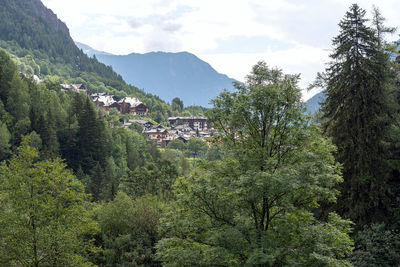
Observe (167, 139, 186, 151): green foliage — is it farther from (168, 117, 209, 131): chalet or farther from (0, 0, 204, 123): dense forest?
(0, 0, 204, 123): dense forest

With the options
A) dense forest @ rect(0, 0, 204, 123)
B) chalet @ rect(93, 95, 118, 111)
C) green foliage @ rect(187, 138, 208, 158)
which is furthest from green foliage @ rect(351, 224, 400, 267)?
dense forest @ rect(0, 0, 204, 123)

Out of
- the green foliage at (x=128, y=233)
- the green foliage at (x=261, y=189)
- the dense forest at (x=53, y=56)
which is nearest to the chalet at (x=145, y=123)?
the dense forest at (x=53, y=56)

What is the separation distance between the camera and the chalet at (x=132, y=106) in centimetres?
12188

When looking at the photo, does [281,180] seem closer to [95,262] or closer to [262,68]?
[262,68]

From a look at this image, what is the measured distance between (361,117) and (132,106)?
369ft

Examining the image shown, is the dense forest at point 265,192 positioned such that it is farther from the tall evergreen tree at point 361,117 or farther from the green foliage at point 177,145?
the green foliage at point 177,145

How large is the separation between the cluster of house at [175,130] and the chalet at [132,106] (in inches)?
432

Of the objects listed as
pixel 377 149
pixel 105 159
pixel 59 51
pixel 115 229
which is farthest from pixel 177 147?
pixel 59 51

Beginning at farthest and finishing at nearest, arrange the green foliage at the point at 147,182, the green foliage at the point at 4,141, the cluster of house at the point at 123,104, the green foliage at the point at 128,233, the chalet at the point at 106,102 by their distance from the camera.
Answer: the cluster of house at the point at 123,104
the chalet at the point at 106,102
the green foliage at the point at 4,141
the green foliage at the point at 147,182
the green foliage at the point at 128,233

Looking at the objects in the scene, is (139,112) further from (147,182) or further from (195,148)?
(147,182)

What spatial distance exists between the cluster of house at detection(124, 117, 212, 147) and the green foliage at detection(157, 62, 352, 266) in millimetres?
68133

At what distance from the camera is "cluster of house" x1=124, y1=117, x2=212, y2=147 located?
97938mm

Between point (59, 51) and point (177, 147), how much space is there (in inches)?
4361

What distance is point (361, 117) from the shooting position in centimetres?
1686
